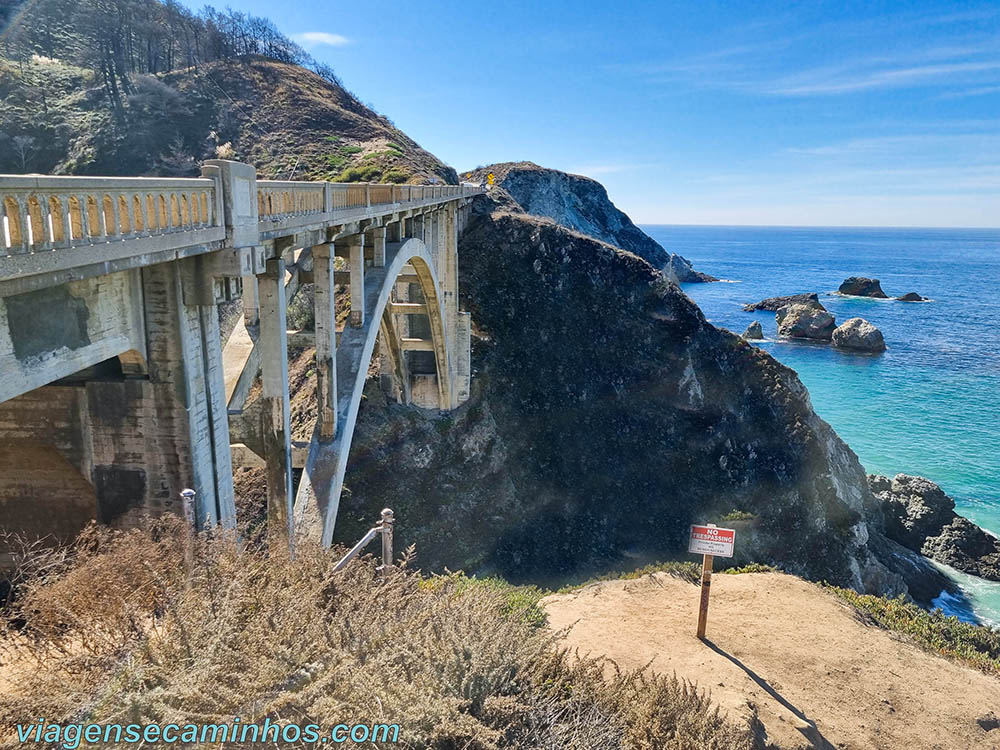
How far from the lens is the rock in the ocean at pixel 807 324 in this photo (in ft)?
217

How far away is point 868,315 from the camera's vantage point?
7938 centimetres

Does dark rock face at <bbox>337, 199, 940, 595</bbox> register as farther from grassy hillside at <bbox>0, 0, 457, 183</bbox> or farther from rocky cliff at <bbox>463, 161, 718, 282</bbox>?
rocky cliff at <bbox>463, 161, 718, 282</bbox>

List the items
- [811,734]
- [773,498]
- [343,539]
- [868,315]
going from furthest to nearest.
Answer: [868,315] < [773,498] < [343,539] < [811,734]

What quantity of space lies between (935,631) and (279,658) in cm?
1284

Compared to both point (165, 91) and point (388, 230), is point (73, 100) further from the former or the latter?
point (388, 230)

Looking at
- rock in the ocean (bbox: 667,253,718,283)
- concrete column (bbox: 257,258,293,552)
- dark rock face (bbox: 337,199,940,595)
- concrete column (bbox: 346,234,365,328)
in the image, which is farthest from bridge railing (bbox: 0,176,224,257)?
rock in the ocean (bbox: 667,253,718,283)

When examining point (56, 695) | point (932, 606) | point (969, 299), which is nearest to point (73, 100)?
point (56, 695)

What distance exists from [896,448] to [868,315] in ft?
159

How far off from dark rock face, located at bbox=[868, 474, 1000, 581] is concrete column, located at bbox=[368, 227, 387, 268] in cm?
2947

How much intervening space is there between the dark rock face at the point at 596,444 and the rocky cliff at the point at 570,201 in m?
15.5

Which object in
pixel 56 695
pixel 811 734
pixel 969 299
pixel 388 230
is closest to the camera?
pixel 56 695

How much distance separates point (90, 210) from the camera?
4477mm

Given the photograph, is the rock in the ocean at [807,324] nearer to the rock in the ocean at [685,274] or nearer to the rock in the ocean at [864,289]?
the rock in the ocean at [864,289]

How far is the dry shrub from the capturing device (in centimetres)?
390
